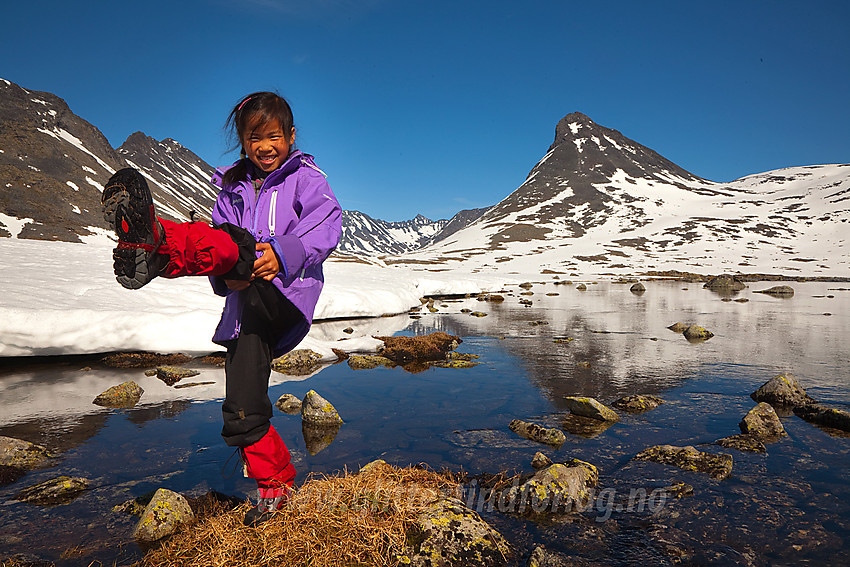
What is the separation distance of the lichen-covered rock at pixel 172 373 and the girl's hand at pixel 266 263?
8.15m

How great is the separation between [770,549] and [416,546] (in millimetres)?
3200

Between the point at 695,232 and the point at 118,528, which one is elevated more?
the point at 695,232

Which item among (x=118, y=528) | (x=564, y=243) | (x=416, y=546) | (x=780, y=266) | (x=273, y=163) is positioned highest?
(x=564, y=243)

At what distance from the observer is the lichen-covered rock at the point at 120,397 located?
25.1 feet

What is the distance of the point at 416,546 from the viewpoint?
344cm

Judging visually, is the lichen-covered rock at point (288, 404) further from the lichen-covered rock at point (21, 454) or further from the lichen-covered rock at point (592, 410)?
the lichen-covered rock at point (592, 410)

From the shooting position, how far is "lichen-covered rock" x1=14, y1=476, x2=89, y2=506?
178 inches

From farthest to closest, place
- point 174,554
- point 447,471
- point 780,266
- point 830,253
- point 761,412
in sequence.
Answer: point 830,253 → point 780,266 → point 761,412 → point 447,471 → point 174,554

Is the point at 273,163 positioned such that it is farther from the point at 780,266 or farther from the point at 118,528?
the point at 780,266

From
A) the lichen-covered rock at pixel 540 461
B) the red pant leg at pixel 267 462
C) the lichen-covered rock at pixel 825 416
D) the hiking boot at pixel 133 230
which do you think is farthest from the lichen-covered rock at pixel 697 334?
the hiking boot at pixel 133 230

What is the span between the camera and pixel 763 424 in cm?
680

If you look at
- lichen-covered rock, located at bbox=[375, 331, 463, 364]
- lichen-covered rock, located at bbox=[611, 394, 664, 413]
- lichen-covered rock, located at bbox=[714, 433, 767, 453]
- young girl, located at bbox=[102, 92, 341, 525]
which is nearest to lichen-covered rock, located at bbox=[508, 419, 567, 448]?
lichen-covered rock, located at bbox=[611, 394, 664, 413]

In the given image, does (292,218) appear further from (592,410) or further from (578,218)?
(578,218)

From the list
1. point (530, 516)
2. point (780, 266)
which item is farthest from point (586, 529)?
point (780, 266)
